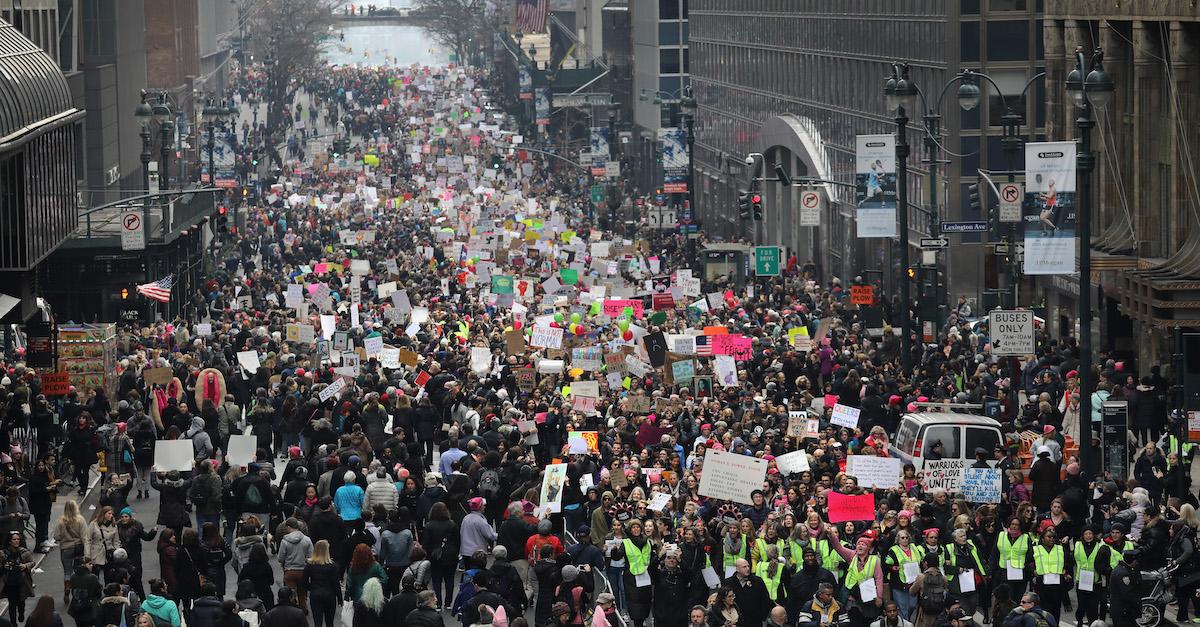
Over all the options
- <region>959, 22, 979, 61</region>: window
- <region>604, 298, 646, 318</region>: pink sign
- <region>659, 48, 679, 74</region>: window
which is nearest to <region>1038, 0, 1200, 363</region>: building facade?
<region>604, 298, 646, 318</region>: pink sign

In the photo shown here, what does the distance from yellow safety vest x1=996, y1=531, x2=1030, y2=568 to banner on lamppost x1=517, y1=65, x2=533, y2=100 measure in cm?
10839

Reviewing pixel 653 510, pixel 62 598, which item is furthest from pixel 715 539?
pixel 62 598

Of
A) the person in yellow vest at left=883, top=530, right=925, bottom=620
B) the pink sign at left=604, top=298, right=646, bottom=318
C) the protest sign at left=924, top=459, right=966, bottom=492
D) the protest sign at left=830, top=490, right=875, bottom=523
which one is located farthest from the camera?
the pink sign at left=604, top=298, right=646, bottom=318

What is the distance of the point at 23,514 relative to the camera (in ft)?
85.1

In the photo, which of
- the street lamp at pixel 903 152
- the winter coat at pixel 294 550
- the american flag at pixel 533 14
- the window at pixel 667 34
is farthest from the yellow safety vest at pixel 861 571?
the american flag at pixel 533 14

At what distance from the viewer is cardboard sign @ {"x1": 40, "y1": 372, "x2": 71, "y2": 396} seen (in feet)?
110

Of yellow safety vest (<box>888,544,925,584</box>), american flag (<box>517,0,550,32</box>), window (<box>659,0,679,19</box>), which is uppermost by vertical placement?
american flag (<box>517,0,550,32</box>)

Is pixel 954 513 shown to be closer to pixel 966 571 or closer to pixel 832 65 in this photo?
pixel 966 571

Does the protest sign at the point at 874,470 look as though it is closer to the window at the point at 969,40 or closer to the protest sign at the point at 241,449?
the protest sign at the point at 241,449

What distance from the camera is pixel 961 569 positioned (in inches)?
851

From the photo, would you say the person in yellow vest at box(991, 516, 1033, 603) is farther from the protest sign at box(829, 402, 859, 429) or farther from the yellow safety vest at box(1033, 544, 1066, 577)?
the protest sign at box(829, 402, 859, 429)

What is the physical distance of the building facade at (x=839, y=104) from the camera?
57281 millimetres

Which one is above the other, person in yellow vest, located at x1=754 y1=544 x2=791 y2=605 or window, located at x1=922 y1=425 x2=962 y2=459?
window, located at x1=922 y1=425 x2=962 y2=459

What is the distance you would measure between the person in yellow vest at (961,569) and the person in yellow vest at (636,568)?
2840 millimetres
